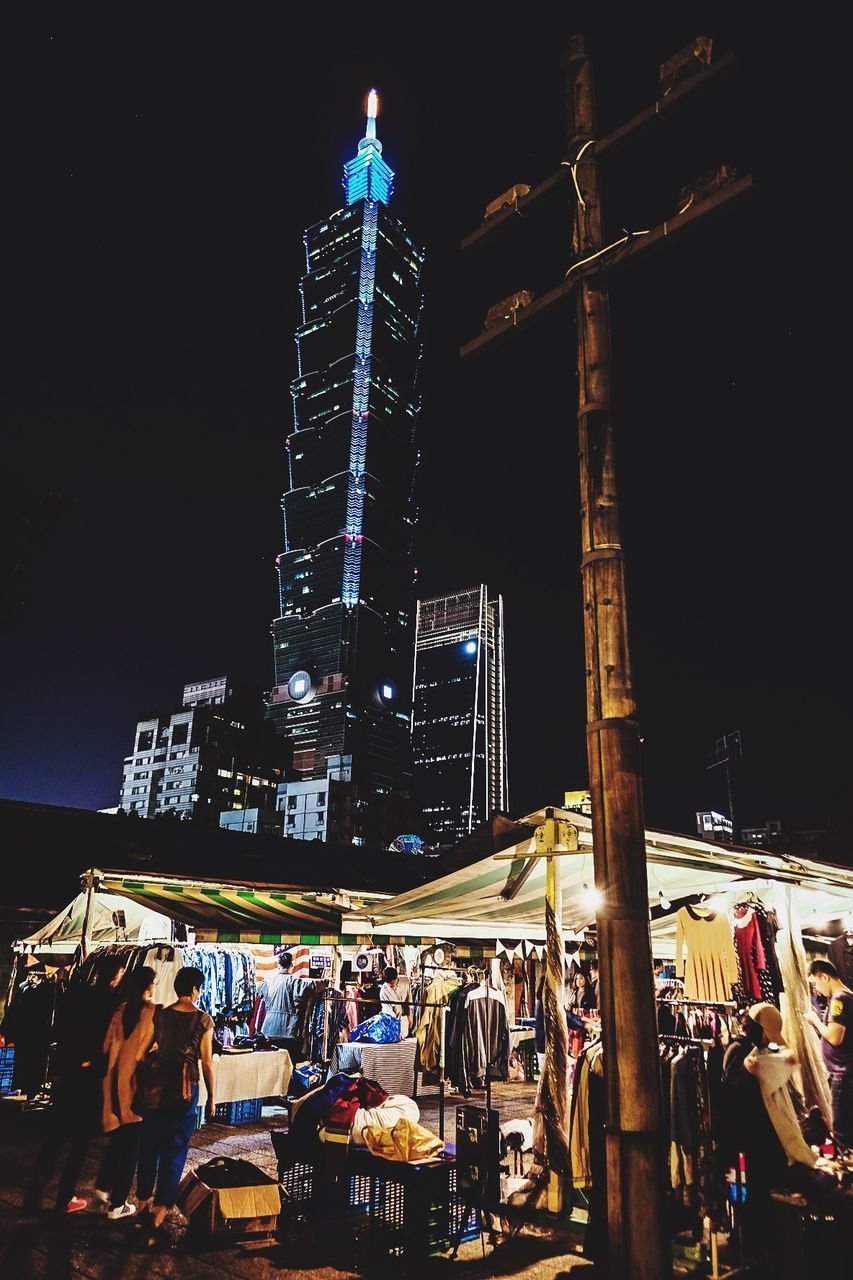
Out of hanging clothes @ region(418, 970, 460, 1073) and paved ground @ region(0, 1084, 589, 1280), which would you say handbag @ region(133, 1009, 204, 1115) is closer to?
paved ground @ region(0, 1084, 589, 1280)

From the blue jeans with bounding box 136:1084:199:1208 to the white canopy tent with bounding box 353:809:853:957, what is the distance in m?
2.54

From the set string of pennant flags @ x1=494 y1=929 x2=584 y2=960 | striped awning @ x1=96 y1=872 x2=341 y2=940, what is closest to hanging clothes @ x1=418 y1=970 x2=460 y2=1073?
string of pennant flags @ x1=494 y1=929 x2=584 y2=960

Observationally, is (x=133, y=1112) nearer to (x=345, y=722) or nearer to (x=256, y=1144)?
(x=256, y=1144)

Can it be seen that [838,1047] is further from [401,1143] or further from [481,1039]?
[481,1039]

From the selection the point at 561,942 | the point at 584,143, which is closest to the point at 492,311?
the point at 584,143

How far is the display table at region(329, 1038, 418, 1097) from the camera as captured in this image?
11.5m

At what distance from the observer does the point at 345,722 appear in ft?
489

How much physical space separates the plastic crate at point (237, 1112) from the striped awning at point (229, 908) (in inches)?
145

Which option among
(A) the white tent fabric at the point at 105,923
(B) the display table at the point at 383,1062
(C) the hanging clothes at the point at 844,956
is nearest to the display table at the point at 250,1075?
(B) the display table at the point at 383,1062

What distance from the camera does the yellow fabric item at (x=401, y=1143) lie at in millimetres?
6172

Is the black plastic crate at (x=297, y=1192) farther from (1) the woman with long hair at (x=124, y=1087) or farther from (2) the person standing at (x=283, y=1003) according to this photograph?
(2) the person standing at (x=283, y=1003)

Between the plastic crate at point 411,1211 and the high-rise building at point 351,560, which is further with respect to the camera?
the high-rise building at point 351,560

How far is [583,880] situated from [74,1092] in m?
5.23

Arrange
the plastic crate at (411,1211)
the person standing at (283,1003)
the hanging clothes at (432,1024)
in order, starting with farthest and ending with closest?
the person standing at (283,1003) → the hanging clothes at (432,1024) → the plastic crate at (411,1211)
